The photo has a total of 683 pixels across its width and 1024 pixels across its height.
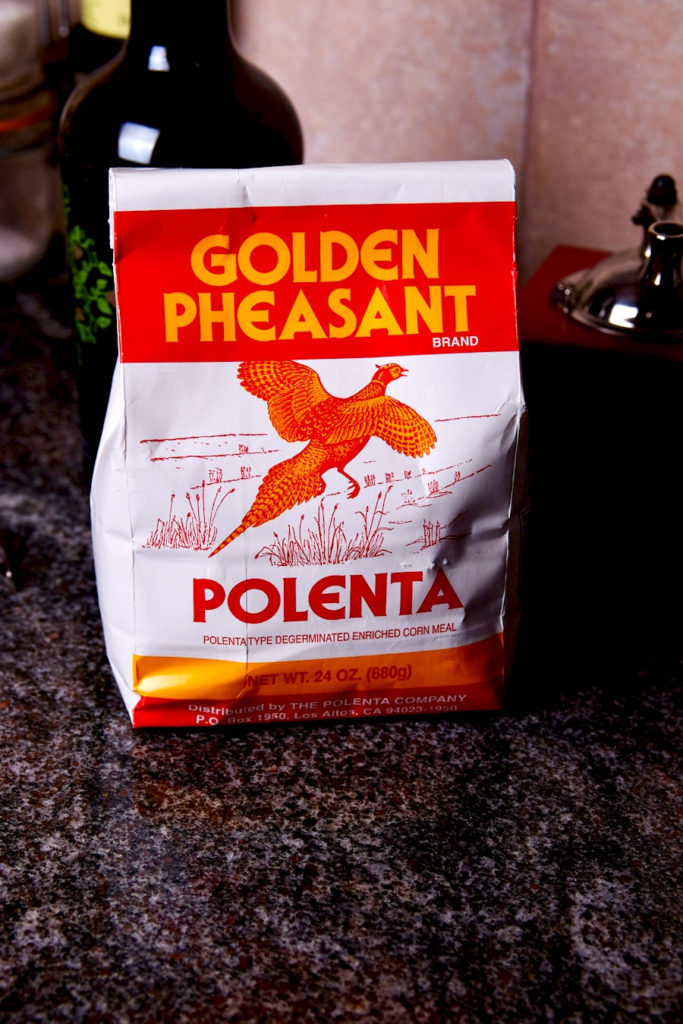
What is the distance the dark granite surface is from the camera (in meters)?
0.53

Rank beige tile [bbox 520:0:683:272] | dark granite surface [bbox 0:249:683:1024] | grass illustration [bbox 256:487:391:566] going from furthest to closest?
beige tile [bbox 520:0:683:272]
grass illustration [bbox 256:487:391:566]
dark granite surface [bbox 0:249:683:1024]

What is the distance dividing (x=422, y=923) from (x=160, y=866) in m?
0.14

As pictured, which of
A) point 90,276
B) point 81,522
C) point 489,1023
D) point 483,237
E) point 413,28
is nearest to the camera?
point 489,1023

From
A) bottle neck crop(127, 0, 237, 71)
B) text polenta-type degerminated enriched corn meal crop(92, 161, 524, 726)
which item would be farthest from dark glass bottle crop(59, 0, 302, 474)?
text polenta-type degerminated enriched corn meal crop(92, 161, 524, 726)

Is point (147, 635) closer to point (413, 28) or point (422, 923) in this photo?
point (422, 923)

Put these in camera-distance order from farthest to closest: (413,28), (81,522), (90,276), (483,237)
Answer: (413,28) → (81,522) → (90,276) → (483,237)

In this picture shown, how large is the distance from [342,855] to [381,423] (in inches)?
9.1

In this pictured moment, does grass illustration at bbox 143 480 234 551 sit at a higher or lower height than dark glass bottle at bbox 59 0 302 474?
lower

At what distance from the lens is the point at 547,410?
759 millimetres

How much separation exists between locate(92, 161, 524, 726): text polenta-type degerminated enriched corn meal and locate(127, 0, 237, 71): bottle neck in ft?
0.56

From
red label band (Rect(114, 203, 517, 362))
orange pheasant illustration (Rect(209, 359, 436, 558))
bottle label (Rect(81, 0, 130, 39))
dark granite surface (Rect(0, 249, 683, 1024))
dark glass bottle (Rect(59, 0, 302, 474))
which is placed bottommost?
dark granite surface (Rect(0, 249, 683, 1024))

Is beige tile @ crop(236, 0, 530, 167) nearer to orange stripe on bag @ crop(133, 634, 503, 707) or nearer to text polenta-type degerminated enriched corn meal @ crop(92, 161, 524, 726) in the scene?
text polenta-type degerminated enriched corn meal @ crop(92, 161, 524, 726)

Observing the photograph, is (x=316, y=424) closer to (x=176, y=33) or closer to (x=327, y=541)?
(x=327, y=541)

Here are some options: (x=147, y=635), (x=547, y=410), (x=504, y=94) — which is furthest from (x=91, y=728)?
(x=504, y=94)
